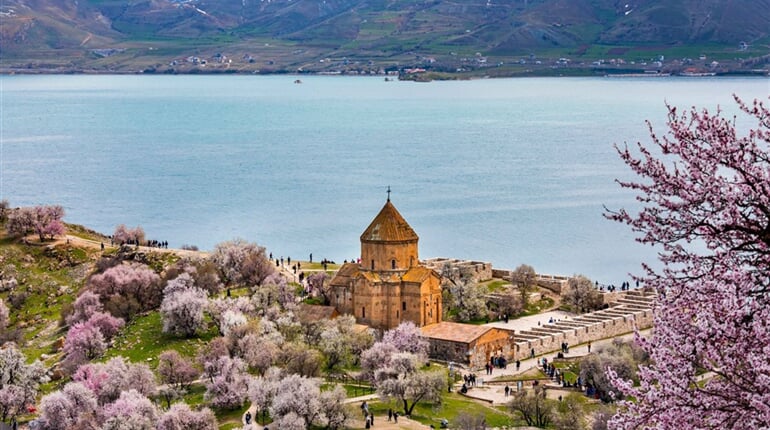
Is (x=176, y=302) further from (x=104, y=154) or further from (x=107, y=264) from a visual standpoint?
(x=104, y=154)

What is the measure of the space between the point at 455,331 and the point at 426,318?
1.95m

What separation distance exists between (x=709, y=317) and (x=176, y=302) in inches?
1692

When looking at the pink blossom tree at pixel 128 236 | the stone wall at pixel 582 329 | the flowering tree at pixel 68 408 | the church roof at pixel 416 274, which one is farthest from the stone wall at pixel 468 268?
the flowering tree at pixel 68 408

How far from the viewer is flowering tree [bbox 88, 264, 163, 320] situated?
57375 mm

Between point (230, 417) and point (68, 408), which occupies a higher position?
point (68, 408)

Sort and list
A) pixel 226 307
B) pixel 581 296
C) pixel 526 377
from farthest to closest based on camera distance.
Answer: pixel 581 296 → pixel 226 307 → pixel 526 377

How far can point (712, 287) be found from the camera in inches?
459

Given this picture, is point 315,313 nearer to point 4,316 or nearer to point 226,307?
point 226,307

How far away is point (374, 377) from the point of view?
45.5m

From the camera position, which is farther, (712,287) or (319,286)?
(319,286)

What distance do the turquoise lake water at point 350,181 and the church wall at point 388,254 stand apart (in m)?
25.0

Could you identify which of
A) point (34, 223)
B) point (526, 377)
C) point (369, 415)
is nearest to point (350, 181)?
point (34, 223)

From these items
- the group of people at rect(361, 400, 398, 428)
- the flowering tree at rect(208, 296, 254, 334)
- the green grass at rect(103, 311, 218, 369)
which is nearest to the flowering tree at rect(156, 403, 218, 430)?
the group of people at rect(361, 400, 398, 428)

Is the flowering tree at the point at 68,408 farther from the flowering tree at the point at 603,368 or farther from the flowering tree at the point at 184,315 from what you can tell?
the flowering tree at the point at 603,368
